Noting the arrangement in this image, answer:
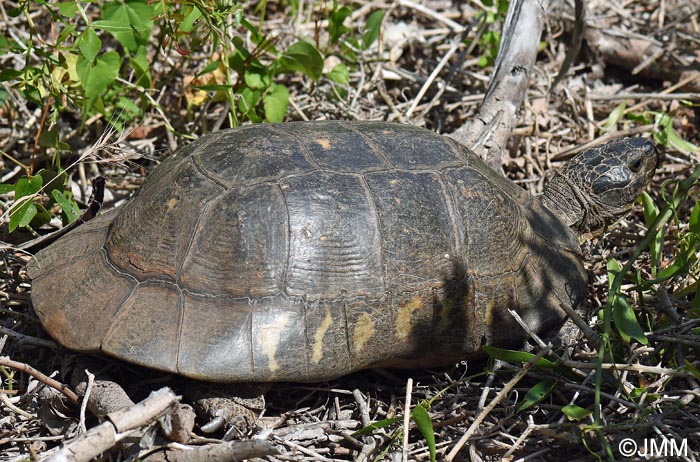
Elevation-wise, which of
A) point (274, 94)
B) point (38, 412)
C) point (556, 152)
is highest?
point (274, 94)

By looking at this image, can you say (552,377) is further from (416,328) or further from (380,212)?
(380,212)

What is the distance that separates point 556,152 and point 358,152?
96.1 inches

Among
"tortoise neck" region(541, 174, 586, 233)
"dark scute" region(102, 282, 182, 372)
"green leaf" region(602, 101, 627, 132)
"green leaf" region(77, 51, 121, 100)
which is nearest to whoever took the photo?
"dark scute" region(102, 282, 182, 372)

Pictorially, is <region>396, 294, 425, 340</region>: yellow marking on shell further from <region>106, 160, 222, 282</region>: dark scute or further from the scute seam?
<region>106, 160, 222, 282</region>: dark scute

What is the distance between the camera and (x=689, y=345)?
3607 millimetres

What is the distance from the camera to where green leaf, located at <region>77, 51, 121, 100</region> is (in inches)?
165

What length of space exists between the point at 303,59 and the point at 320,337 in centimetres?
226

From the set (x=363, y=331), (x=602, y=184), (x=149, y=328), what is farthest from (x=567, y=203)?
(x=149, y=328)

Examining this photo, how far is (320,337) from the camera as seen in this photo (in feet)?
→ 11.3

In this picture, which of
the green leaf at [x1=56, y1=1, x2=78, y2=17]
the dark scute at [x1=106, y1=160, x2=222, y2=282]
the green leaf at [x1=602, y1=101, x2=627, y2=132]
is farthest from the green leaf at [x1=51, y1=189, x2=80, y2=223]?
the green leaf at [x1=602, y1=101, x2=627, y2=132]

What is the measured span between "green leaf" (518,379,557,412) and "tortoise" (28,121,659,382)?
42 cm

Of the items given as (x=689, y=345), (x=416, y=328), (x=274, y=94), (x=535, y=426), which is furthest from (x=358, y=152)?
(x=689, y=345)

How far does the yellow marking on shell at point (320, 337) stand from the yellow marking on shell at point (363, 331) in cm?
15

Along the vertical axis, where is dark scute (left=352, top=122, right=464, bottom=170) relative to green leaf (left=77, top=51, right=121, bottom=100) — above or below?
below
